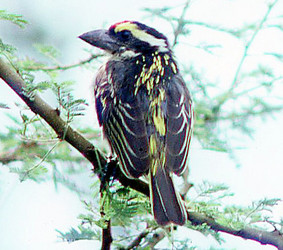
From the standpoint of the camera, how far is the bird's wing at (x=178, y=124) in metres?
3.54

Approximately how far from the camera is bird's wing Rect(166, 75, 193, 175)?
3.54 metres

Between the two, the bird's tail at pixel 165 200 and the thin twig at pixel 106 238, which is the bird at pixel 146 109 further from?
the thin twig at pixel 106 238

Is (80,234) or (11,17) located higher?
(11,17)

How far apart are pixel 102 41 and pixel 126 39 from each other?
0.20m

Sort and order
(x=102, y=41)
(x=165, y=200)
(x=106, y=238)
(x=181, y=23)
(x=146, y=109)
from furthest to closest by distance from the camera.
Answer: (x=102, y=41) < (x=181, y=23) < (x=146, y=109) < (x=165, y=200) < (x=106, y=238)

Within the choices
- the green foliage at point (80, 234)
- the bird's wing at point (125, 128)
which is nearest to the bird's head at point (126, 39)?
the bird's wing at point (125, 128)

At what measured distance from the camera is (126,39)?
A: 4.40 metres

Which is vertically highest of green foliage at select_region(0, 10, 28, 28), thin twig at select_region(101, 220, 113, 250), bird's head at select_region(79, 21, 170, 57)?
Answer: green foliage at select_region(0, 10, 28, 28)

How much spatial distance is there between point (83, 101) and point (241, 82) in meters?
2.30

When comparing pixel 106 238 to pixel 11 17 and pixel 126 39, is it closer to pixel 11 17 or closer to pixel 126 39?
pixel 11 17

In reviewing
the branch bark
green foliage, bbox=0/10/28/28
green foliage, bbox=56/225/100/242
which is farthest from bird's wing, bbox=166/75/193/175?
green foliage, bbox=0/10/28/28

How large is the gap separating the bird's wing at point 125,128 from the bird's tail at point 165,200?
108mm

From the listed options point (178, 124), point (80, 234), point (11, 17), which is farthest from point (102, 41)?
point (80, 234)

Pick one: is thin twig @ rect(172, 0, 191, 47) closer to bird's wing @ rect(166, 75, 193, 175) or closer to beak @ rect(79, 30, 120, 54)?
bird's wing @ rect(166, 75, 193, 175)
